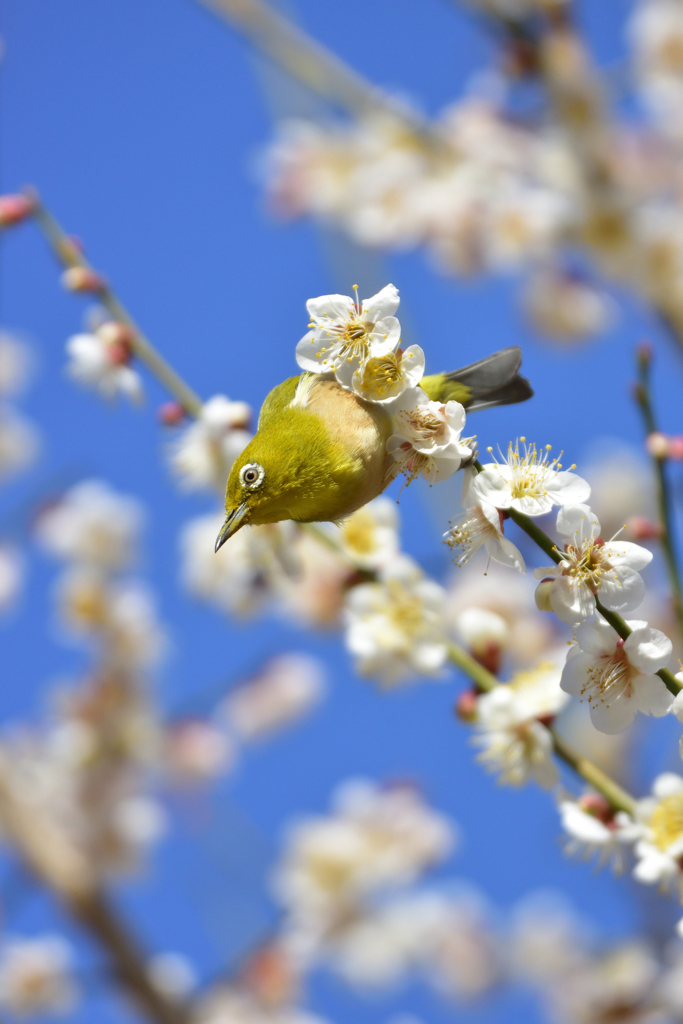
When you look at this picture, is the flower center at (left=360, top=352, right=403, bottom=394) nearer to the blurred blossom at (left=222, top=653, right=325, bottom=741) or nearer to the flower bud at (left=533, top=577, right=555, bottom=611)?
the flower bud at (left=533, top=577, right=555, bottom=611)

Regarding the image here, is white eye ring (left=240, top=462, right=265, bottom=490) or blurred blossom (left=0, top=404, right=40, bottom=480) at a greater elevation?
blurred blossom (left=0, top=404, right=40, bottom=480)

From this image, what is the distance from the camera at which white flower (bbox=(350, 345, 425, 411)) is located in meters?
0.88

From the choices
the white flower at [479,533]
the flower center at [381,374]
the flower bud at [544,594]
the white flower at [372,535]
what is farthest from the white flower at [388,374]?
the white flower at [372,535]

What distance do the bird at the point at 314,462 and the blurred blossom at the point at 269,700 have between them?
3156mm

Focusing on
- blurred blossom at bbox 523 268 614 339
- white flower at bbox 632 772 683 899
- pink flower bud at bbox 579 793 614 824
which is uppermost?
blurred blossom at bbox 523 268 614 339

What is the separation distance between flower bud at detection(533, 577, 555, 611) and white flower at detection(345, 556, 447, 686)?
18.7 inches

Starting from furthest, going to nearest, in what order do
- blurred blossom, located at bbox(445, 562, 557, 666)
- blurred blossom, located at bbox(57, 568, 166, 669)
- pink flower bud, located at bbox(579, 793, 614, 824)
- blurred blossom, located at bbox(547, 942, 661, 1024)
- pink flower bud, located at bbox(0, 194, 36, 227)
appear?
blurred blossom, located at bbox(57, 568, 166, 669)
blurred blossom, located at bbox(445, 562, 557, 666)
blurred blossom, located at bbox(547, 942, 661, 1024)
pink flower bud, located at bbox(0, 194, 36, 227)
pink flower bud, located at bbox(579, 793, 614, 824)

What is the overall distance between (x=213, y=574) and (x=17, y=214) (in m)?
1.31

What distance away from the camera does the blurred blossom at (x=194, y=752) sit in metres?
3.51

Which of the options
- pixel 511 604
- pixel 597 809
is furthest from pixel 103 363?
pixel 511 604

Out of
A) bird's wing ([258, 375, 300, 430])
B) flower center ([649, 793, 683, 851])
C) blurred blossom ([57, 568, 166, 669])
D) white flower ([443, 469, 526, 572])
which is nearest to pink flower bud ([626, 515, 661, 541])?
flower center ([649, 793, 683, 851])

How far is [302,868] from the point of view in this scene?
357cm

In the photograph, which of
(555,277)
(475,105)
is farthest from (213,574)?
(475,105)

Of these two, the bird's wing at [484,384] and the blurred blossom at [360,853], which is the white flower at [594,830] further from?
the blurred blossom at [360,853]
